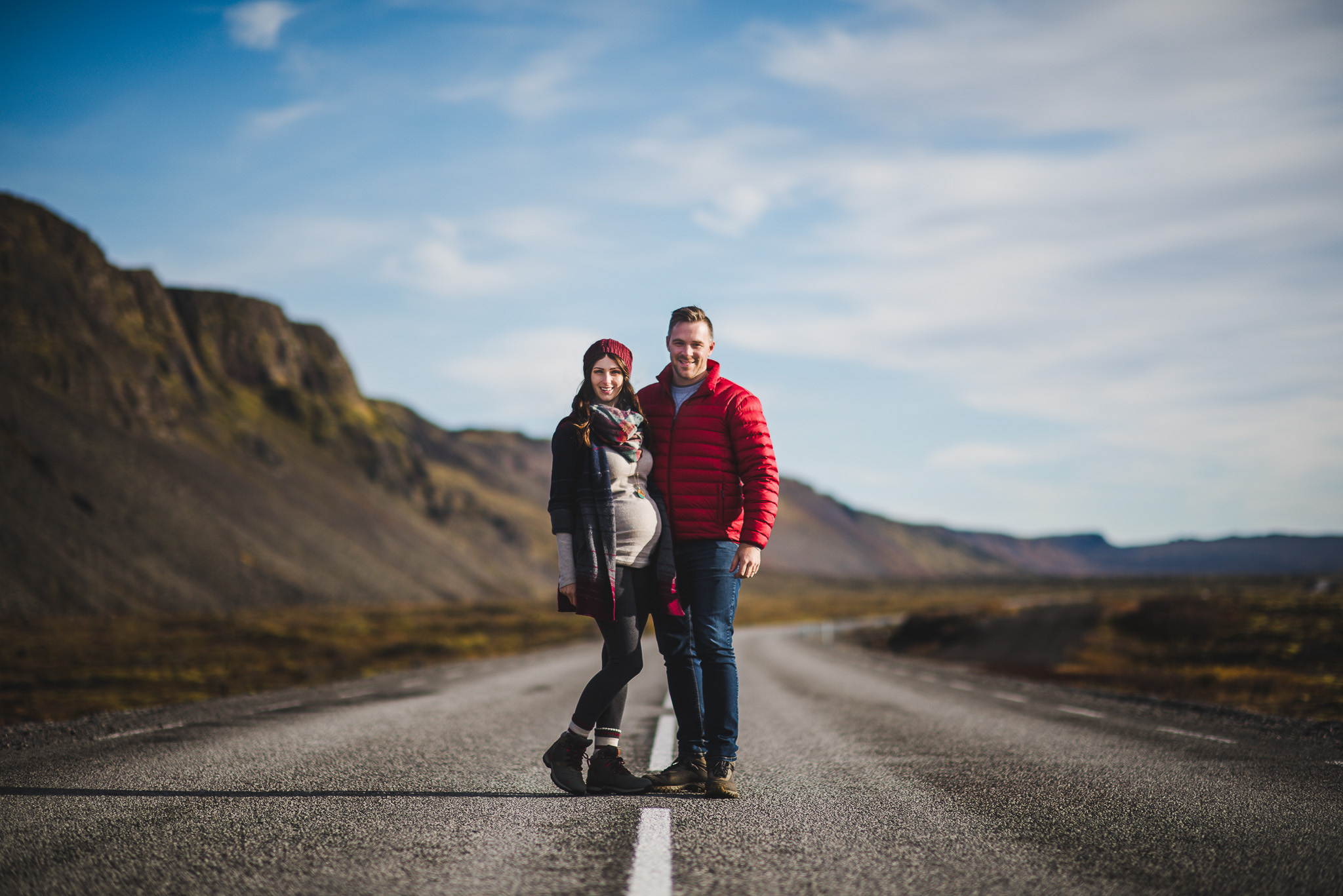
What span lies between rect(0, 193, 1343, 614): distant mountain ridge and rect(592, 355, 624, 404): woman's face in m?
48.8

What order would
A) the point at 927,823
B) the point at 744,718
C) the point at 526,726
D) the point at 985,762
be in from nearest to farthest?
the point at 927,823 → the point at 985,762 → the point at 526,726 → the point at 744,718

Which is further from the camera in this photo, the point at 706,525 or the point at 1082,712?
the point at 1082,712

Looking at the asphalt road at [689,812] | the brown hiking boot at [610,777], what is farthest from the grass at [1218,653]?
the brown hiking boot at [610,777]

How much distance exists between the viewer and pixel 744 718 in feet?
30.7

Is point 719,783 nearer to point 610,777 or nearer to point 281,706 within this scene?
point 610,777

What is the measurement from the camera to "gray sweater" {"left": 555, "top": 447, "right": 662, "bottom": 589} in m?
4.76

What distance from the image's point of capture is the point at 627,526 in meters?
4.77

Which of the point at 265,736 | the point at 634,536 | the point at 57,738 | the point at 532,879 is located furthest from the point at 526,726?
the point at 532,879

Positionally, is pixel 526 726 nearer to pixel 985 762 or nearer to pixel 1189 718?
pixel 985 762

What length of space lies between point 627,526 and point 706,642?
76cm

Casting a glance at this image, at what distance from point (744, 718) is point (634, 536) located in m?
5.22

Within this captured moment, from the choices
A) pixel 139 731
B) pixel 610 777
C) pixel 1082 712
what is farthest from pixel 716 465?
pixel 1082 712

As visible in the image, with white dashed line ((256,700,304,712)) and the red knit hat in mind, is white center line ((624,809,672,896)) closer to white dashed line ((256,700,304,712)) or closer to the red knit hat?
the red knit hat

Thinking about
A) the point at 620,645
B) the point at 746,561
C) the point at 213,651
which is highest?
the point at 746,561
